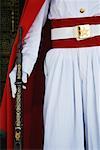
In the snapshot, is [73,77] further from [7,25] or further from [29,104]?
[7,25]

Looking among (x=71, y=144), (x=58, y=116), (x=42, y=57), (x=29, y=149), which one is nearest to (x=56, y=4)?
(x=42, y=57)

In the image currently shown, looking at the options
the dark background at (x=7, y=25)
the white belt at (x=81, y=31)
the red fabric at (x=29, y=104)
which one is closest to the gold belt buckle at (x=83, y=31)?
the white belt at (x=81, y=31)

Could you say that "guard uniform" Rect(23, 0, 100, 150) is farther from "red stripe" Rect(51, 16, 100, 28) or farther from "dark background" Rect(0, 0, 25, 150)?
"dark background" Rect(0, 0, 25, 150)

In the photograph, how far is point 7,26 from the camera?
2.41m

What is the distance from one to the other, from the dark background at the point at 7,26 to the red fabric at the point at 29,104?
50 centimetres

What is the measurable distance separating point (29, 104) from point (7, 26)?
0.65 m

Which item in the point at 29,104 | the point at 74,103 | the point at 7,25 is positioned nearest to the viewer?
the point at 74,103

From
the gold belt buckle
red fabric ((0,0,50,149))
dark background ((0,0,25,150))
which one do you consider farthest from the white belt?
dark background ((0,0,25,150))

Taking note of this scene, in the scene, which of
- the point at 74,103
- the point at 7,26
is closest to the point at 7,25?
the point at 7,26

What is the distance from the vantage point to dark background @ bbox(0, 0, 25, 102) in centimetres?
239

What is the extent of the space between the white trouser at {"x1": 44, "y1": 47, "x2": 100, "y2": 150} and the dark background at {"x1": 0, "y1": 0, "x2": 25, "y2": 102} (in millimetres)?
782

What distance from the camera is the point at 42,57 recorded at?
1.93 metres

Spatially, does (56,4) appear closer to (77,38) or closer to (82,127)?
(77,38)

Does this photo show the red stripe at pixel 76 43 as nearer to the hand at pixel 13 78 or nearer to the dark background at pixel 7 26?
the hand at pixel 13 78
